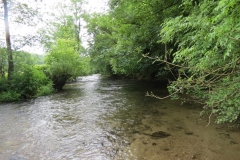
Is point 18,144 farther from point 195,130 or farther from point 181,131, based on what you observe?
point 195,130

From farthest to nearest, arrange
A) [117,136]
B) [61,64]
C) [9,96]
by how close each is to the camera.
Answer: [61,64], [9,96], [117,136]

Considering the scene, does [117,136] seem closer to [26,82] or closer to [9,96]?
[9,96]

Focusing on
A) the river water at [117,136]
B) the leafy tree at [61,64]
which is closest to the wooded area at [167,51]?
the leafy tree at [61,64]

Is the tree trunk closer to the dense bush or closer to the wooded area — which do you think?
the wooded area

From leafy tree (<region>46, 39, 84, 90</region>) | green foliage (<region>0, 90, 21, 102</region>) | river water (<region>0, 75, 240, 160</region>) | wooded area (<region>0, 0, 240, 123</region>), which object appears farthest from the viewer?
leafy tree (<region>46, 39, 84, 90</region>)

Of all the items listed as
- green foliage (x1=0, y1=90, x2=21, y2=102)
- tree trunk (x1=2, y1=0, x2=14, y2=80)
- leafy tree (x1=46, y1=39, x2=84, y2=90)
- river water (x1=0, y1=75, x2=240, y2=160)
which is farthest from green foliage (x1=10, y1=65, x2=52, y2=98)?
river water (x1=0, y1=75, x2=240, y2=160)

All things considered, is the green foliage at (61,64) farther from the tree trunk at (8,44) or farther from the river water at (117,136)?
the river water at (117,136)

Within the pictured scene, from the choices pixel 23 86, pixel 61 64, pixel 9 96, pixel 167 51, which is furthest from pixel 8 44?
pixel 167 51

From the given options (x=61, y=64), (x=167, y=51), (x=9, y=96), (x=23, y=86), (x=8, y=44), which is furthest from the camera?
(x=61, y=64)

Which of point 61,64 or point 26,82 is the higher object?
point 61,64

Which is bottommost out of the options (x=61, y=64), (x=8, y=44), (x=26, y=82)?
(x=26, y=82)

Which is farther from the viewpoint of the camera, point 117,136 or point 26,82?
point 26,82

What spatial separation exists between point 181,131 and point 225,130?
1.25 meters

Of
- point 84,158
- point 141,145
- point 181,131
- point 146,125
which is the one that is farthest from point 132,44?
point 84,158
